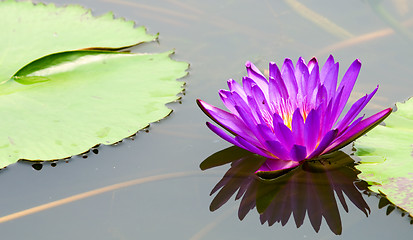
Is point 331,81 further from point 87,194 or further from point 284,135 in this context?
point 87,194

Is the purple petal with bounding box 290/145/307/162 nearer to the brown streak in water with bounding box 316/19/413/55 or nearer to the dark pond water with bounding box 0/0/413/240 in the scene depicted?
the dark pond water with bounding box 0/0/413/240

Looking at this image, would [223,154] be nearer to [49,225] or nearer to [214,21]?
[49,225]

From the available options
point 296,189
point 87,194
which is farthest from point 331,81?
point 87,194

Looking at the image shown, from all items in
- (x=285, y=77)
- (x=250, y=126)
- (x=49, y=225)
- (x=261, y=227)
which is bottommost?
(x=49, y=225)

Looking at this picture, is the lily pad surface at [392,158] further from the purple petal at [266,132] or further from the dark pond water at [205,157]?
the purple petal at [266,132]

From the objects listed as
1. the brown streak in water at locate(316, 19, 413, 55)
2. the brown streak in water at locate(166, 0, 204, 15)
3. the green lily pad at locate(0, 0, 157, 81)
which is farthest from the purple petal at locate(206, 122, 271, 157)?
the brown streak in water at locate(166, 0, 204, 15)

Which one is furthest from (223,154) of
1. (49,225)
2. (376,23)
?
(376,23)

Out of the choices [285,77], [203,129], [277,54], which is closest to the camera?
[285,77]
